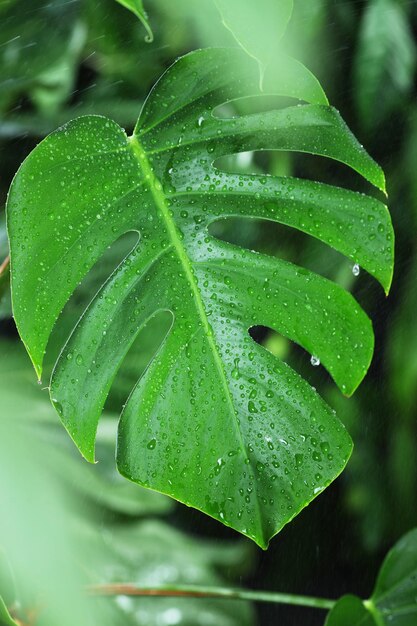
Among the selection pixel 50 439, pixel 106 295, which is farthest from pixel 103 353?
pixel 50 439

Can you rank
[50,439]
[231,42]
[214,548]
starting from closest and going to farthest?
[231,42]
[50,439]
[214,548]

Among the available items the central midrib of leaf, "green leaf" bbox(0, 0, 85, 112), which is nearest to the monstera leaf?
the central midrib of leaf

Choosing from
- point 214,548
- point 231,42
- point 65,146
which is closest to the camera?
point 65,146

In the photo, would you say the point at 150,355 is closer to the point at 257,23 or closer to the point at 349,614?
the point at 349,614

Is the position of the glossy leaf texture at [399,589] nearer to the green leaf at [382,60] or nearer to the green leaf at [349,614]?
the green leaf at [349,614]

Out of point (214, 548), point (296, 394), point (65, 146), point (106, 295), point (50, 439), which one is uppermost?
point (65, 146)

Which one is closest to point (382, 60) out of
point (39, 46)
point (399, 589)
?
point (39, 46)

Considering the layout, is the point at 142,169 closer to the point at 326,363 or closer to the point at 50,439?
the point at 326,363

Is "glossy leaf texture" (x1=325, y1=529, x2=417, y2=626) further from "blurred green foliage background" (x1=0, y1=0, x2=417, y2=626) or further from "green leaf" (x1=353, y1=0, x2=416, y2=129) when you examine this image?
"green leaf" (x1=353, y1=0, x2=416, y2=129)
